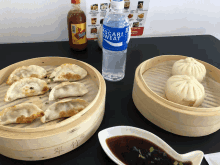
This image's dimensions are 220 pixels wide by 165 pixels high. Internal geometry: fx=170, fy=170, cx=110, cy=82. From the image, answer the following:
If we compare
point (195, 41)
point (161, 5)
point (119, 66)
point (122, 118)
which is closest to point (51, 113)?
point (122, 118)

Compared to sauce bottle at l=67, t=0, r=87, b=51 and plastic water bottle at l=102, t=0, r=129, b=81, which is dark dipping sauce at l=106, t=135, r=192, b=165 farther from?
sauce bottle at l=67, t=0, r=87, b=51

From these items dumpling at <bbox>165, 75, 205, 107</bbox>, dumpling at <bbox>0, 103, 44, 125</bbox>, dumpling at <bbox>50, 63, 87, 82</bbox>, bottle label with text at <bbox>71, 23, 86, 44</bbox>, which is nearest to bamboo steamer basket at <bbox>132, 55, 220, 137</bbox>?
dumpling at <bbox>165, 75, 205, 107</bbox>

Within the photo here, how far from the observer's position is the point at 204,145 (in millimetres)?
802

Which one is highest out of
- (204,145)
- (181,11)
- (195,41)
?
(181,11)

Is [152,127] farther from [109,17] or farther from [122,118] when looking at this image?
[109,17]

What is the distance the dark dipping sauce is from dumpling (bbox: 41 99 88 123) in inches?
8.0

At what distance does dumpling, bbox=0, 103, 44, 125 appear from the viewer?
28.7 inches

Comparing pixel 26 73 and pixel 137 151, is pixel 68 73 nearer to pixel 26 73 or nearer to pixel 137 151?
pixel 26 73

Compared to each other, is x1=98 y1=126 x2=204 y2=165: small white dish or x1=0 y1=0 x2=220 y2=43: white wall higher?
x1=0 y1=0 x2=220 y2=43: white wall

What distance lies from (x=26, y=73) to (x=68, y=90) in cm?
29

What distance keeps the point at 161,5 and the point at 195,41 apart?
50 centimetres

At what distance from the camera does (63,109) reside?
803mm

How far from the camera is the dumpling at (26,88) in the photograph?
859mm

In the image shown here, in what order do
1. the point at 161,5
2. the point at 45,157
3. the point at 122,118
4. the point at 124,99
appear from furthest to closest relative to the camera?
the point at 161,5 → the point at 124,99 → the point at 122,118 → the point at 45,157
